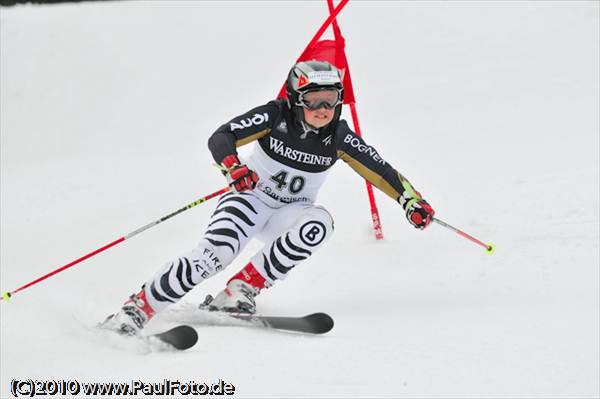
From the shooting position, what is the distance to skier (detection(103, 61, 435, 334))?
4148 millimetres

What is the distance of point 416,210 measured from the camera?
4574 mm

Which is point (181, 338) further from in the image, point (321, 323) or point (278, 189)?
point (278, 189)

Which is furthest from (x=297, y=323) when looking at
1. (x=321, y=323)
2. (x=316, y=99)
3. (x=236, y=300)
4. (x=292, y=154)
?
(x=316, y=99)

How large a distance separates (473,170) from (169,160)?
10.3ft

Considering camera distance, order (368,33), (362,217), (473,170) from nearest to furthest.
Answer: (362,217) < (473,170) < (368,33)

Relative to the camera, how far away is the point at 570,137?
7426 mm

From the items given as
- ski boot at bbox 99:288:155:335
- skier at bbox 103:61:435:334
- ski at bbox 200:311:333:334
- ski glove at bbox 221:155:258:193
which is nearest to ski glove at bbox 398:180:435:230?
skier at bbox 103:61:435:334

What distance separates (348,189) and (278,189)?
8.73ft

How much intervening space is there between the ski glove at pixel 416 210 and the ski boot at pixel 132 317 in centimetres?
161

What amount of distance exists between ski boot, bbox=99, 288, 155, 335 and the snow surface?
0.24m

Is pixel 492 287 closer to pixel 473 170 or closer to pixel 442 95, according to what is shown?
pixel 473 170

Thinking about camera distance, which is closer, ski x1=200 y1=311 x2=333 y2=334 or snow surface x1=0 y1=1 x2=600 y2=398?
snow surface x1=0 y1=1 x2=600 y2=398

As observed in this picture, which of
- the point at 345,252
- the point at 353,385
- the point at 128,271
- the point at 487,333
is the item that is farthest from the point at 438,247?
the point at 353,385

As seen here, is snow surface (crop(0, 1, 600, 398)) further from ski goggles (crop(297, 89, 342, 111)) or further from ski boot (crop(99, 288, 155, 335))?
ski goggles (crop(297, 89, 342, 111))
